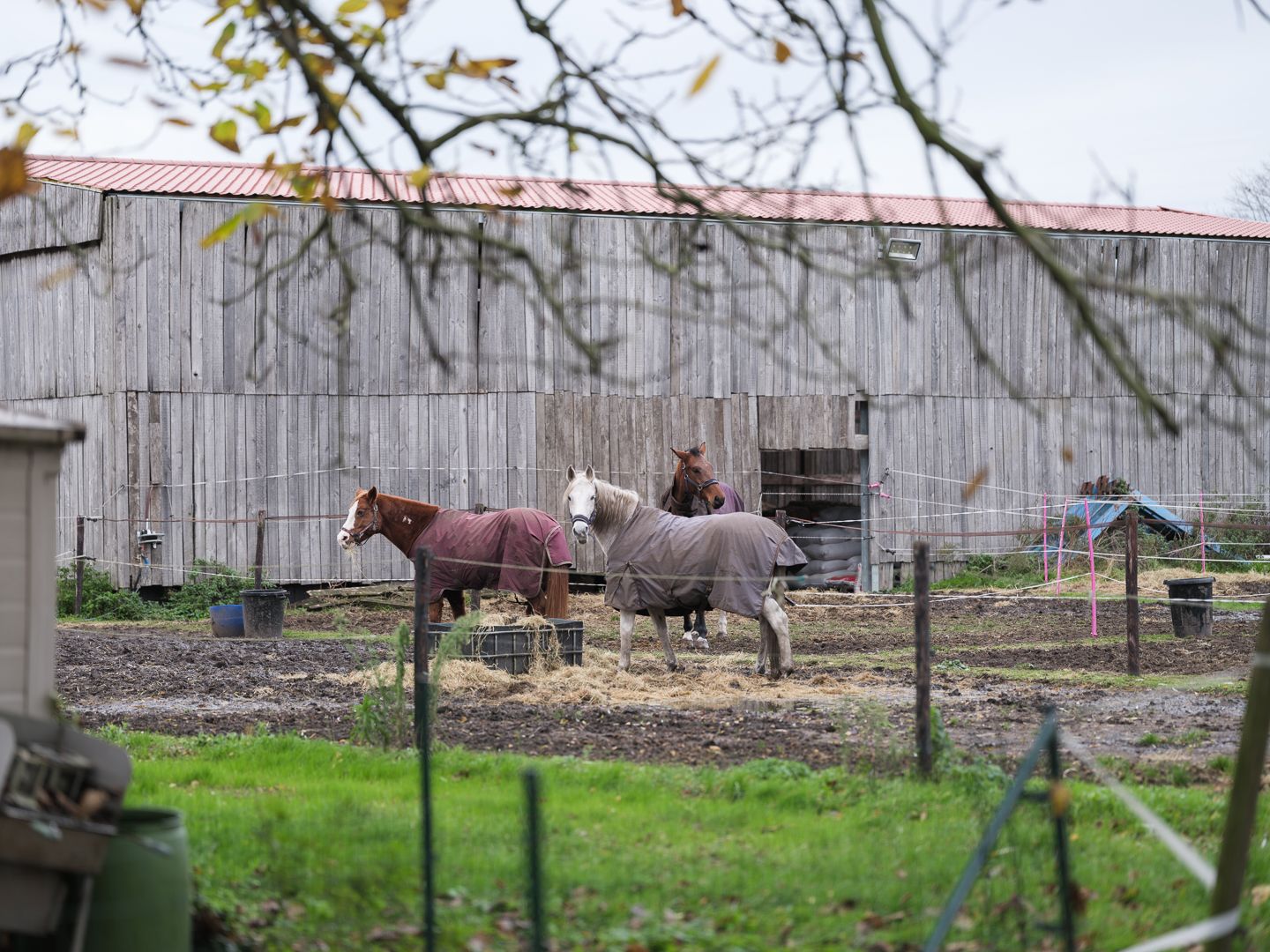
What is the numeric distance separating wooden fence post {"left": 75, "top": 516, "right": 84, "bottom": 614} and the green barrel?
55.1ft

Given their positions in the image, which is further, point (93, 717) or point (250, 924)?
point (93, 717)

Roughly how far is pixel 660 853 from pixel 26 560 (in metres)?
3.00

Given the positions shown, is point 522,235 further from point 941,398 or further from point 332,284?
point 941,398

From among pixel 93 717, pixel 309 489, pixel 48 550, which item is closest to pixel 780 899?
pixel 48 550

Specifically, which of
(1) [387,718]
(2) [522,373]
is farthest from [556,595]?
(2) [522,373]

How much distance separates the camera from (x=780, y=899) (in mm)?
5070

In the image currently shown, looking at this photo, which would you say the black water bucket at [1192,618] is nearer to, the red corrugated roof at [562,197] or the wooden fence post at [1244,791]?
Result: the red corrugated roof at [562,197]

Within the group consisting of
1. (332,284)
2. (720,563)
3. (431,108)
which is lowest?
(720,563)

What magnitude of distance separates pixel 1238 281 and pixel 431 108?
24176 mm

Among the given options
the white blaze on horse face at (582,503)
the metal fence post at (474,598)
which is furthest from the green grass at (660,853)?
the metal fence post at (474,598)

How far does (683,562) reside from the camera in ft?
39.9

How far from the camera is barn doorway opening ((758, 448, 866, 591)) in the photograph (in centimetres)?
2427

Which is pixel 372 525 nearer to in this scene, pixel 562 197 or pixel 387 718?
pixel 387 718

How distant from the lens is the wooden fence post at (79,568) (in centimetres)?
1953
